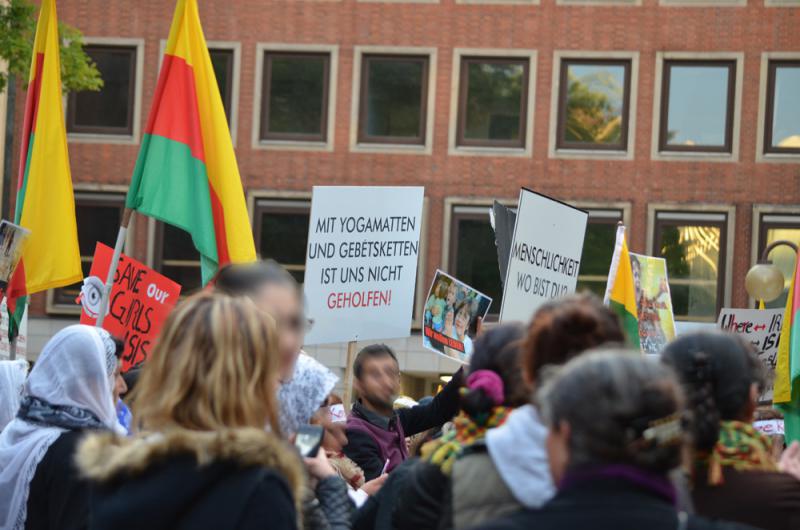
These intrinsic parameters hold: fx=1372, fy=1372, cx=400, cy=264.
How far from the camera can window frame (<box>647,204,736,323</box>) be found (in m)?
27.1

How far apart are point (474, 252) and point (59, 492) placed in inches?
919

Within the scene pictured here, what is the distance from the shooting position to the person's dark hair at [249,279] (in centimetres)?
356

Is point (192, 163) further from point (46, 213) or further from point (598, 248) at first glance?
point (598, 248)

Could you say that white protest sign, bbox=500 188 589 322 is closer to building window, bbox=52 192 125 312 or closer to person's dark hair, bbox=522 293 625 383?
person's dark hair, bbox=522 293 625 383

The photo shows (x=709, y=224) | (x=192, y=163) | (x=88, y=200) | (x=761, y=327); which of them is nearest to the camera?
(x=192, y=163)

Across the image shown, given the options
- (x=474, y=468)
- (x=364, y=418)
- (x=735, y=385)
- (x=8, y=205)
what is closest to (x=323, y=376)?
(x=474, y=468)

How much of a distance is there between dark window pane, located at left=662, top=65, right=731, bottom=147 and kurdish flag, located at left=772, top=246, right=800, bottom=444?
52.8 feet

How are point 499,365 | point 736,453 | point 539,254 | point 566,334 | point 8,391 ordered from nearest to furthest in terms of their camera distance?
point 566,334 < point 736,453 < point 499,365 < point 8,391 < point 539,254

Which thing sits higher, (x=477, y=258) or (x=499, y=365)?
(x=499, y=365)

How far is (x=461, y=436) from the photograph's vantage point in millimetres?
3641

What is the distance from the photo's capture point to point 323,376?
12.1 feet

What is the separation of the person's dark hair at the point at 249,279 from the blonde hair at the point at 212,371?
0.42 m

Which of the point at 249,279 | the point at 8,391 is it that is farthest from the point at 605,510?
the point at 8,391

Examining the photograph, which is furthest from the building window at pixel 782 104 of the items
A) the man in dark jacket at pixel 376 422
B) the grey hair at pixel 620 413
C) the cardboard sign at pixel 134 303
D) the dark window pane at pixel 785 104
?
the grey hair at pixel 620 413
